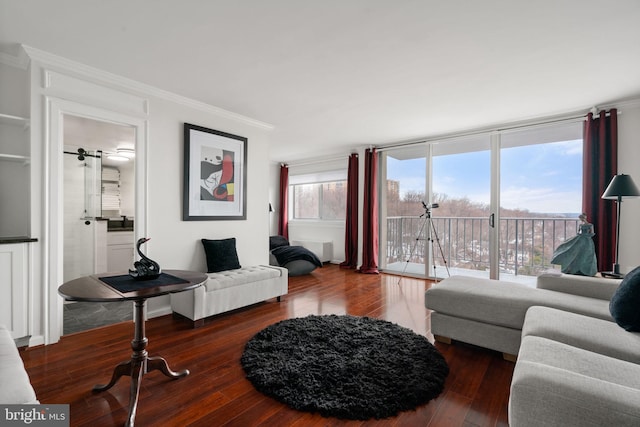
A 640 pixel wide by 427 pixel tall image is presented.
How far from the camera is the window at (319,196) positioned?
6.56 m

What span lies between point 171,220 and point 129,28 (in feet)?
6.15

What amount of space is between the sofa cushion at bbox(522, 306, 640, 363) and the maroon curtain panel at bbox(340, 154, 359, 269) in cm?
407

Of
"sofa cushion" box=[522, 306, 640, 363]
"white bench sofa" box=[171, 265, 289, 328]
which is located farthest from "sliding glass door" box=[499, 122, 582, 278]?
"white bench sofa" box=[171, 265, 289, 328]

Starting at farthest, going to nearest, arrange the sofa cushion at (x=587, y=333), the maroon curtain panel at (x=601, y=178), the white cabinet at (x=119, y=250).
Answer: the white cabinet at (x=119, y=250) → the maroon curtain panel at (x=601, y=178) → the sofa cushion at (x=587, y=333)

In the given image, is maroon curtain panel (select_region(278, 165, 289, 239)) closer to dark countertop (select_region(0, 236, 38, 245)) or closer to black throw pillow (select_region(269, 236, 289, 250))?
black throw pillow (select_region(269, 236, 289, 250))

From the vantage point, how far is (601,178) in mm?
3391

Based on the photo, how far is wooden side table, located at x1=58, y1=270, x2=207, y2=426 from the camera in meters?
1.51

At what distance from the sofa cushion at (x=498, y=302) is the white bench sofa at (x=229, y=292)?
1.87 m

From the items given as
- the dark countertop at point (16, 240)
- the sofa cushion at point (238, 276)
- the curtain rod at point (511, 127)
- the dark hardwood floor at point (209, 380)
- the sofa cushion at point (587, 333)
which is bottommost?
the dark hardwood floor at point (209, 380)

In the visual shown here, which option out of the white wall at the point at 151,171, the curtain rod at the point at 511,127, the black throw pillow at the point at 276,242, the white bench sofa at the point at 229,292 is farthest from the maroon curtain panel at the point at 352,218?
the white bench sofa at the point at 229,292

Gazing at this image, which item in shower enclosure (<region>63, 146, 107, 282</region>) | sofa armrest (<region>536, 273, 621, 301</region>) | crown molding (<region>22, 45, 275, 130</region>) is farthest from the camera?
shower enclosure (<region>63, 146, 107, 282</region>)

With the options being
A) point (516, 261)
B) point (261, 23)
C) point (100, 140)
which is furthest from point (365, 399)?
point (100, 140)

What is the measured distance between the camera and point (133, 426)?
1.48 m

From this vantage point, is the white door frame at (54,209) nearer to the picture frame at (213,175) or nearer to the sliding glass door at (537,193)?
the picture frame at (213,175)
